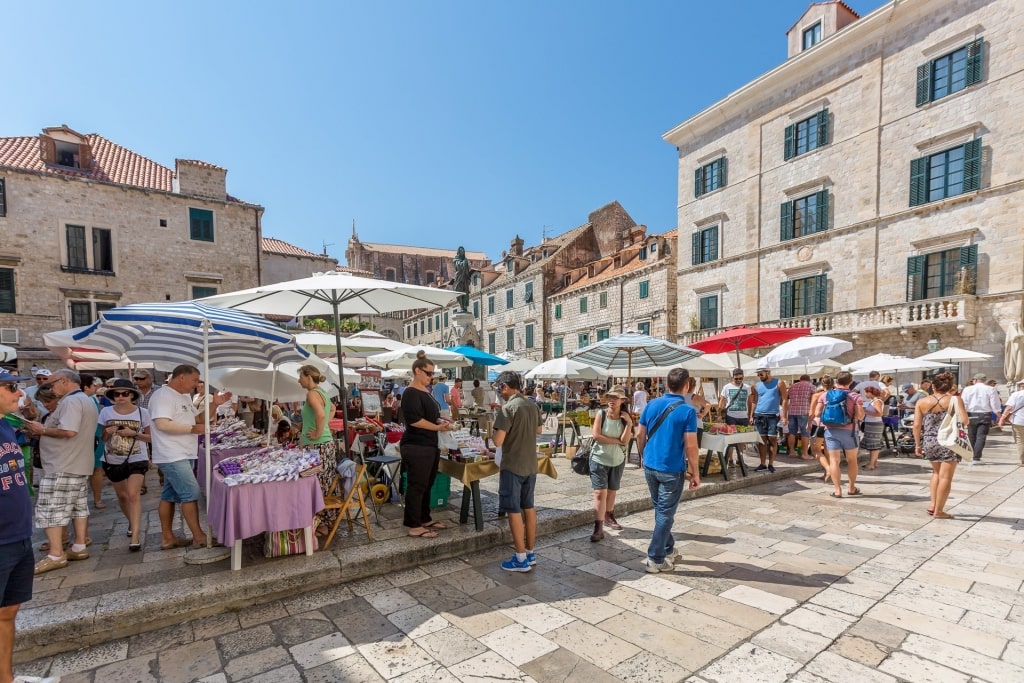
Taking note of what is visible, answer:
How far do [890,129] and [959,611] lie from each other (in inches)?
787

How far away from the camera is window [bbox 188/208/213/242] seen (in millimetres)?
21969

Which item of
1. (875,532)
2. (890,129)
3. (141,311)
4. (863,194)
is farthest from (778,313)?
(141,311)

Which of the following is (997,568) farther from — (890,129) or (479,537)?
(890,129)

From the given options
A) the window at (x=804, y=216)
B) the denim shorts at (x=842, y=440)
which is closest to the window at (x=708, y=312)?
the window at (x=804, y=216)

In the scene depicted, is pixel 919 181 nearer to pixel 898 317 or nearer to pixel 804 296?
pixel 898 317

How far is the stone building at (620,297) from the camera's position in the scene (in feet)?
85.4

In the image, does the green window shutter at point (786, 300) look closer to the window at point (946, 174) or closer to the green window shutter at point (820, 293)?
the green window shutter at point (820, 293)

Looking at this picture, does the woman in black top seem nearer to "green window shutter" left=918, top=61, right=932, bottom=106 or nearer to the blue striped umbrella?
the blue striped umbrella

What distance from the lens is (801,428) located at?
32.5 feet

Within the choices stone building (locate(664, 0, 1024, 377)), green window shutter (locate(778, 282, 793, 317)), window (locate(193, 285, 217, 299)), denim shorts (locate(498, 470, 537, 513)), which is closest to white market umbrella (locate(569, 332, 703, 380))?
denim shorts (locate(498, 470, 537, 513))

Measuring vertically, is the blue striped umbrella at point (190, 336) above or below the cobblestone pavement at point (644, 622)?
above

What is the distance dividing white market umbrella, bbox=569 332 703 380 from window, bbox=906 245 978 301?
12.8 metres

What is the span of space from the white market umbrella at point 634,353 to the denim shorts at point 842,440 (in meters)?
2.30

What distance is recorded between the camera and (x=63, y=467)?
4195 mm
